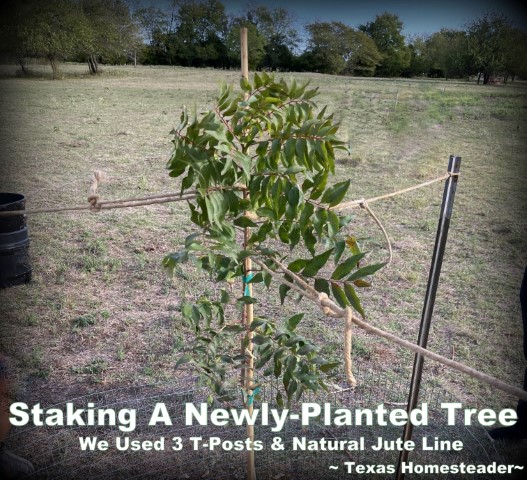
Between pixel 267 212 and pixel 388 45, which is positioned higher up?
pixel 388 45

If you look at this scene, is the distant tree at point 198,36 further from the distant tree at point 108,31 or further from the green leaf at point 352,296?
the distant tree at point 108,31

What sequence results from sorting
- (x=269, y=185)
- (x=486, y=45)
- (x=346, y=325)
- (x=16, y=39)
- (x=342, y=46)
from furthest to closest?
(x=16, y=39) → (x=486, y=45) → (x=342, y=46) → (x=269, y=185) → (x=346, y=325)

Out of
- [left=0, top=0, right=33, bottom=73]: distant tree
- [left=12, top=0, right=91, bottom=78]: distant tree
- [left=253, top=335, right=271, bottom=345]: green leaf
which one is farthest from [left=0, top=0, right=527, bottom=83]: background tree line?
[left=12, top=0, right=91, bottom=78]: distant tree

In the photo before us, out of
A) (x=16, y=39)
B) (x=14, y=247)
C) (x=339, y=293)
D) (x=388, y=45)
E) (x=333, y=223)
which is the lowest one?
(x=14, y=247)

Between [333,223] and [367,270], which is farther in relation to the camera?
[333,223]

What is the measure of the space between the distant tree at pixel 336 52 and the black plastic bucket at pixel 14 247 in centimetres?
232

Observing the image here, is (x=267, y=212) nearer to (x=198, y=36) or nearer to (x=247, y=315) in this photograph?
(x=247, y=315)

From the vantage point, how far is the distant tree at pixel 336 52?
244cm

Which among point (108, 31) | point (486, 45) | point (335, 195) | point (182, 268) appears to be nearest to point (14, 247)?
point (182, 268)

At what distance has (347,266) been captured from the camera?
3.08 feet

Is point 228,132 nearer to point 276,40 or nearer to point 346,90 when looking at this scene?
point 276,40

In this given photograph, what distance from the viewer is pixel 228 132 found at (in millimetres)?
1063

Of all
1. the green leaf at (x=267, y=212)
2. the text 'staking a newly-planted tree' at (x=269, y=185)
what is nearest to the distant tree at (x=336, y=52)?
the text 'staking a newly-planted tree' at (x=269, y=185)

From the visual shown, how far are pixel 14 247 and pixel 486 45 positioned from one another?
4.46 meters
